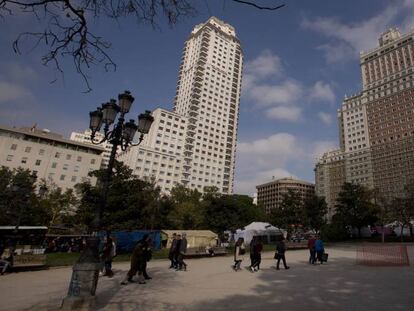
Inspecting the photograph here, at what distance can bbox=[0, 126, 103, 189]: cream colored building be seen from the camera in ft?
208

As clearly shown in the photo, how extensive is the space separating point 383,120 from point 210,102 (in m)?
62.6

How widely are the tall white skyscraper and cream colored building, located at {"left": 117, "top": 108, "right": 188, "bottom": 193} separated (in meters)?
2.81

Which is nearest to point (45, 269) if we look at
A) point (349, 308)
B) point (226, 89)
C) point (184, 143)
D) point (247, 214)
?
point (349, 308)

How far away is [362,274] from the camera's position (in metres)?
11.4

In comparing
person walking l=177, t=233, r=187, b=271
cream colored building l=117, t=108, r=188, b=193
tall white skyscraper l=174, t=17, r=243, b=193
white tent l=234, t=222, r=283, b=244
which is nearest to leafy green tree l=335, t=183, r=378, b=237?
white tent l=234, t=222, r=283, b=244

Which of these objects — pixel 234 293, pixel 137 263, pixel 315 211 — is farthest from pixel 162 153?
pixel 234 293

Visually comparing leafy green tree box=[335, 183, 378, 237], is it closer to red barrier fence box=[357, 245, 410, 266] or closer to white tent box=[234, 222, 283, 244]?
white tent box=[234, 222, 283, 244]

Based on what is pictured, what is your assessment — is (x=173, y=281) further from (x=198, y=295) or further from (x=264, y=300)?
(x=264, y=300)

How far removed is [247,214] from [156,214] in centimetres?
3972

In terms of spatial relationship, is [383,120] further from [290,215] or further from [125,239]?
[125,239]

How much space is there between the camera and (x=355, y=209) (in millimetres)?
49062

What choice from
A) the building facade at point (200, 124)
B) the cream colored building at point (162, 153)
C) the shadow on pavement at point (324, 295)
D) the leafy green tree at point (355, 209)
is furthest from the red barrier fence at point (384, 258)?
the cream colored building at point (162, 153)

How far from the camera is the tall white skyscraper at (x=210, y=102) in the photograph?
101 meters

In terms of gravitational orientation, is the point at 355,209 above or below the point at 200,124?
below
